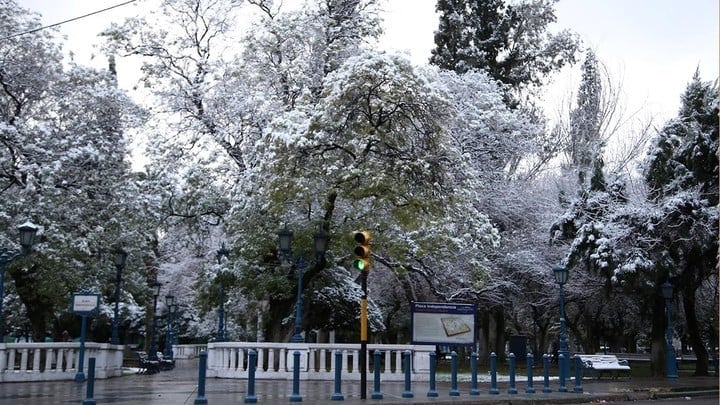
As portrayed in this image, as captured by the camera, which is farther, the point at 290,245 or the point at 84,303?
the point at 290,245

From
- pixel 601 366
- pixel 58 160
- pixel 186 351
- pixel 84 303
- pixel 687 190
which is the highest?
pixel 58 160

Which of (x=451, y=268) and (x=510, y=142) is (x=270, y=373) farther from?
(x=510, y=142)

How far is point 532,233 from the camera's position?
3083cm

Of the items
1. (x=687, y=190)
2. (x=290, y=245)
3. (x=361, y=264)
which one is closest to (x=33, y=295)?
(x=290, y=245)

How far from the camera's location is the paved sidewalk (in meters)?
13.8

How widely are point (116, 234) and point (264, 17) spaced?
9571 millimetres

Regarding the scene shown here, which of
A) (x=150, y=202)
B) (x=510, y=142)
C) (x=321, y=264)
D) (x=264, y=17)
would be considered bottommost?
(x=321, y=264)

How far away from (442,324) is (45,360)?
11.6 metres

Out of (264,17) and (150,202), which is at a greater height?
(264,17)

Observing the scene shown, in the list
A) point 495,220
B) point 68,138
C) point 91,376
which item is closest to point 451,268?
point 495,220

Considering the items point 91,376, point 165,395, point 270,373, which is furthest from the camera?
point 270,373

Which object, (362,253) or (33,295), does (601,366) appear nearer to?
(362,253)

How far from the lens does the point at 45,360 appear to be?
19781 millimetres

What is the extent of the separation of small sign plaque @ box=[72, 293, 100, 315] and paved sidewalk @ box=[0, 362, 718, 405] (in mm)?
1797
